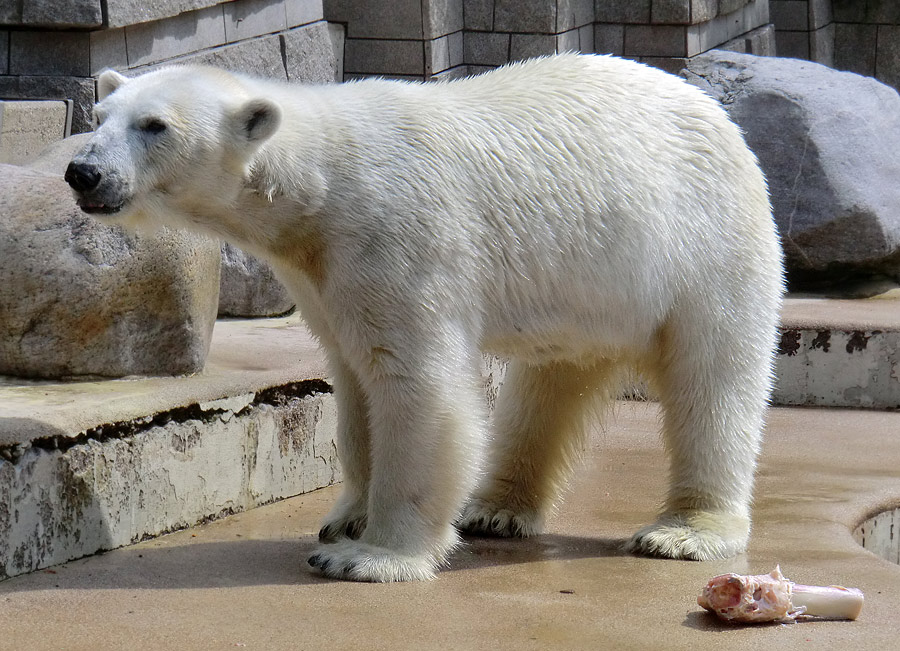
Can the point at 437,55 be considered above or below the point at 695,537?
above

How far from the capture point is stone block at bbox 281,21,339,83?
7.67m

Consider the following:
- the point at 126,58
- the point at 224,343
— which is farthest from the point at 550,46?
the point at 224,343

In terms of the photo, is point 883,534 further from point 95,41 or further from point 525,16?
point 525,16

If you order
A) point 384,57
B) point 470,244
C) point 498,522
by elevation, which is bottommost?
point 498,522

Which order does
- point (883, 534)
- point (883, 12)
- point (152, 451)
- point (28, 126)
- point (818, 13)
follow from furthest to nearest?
point (883, 12)
point (818, 13)
point (28, 126)
point (883, 534)
point (152, 451)

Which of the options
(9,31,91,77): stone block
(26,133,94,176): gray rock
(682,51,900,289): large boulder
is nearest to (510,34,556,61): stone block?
(682,51,900,289): large boulder

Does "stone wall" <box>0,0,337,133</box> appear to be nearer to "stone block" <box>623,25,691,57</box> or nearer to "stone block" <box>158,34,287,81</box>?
"stone block" <box>158,34,287,81</box>

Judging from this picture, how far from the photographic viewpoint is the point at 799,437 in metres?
5.88

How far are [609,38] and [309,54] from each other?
339cm

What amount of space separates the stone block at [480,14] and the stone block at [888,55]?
5718mm

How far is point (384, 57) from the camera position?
9445mm

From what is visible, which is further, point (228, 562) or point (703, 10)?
point (703, 10)

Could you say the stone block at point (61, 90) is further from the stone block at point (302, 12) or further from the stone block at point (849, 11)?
the stone block at point (849, 11)

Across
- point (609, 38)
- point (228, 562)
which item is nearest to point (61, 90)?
point (228, 562)
